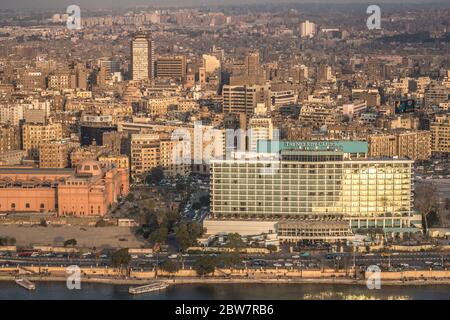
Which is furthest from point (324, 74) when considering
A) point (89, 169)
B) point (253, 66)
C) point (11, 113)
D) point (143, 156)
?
point (89, 169)

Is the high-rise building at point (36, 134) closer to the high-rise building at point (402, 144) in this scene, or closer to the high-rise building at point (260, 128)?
the high-rise building at point (260, 128)

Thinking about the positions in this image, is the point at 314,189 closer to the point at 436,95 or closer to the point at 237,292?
the point at 237,292

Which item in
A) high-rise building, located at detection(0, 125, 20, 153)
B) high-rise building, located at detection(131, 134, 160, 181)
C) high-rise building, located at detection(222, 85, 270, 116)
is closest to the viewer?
high-rise building, located at detection(131, 134, 160, 181)

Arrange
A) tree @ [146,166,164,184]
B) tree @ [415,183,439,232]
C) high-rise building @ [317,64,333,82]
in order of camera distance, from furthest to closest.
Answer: high-rise building @ [317,64,333,82]
tree @ [146,166,164,184]
tree @ [415,183,439,232]

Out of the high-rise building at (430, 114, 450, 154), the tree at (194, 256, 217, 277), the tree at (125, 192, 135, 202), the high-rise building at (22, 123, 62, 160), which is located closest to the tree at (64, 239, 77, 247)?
the tree at (194, 256, 217, 277)

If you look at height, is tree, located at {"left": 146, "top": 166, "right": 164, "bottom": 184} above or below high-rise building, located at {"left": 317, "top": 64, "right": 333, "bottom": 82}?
below

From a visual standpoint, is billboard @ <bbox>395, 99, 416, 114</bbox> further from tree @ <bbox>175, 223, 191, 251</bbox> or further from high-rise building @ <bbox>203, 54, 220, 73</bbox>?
tree @ <bbox>175, 223, 191, 251</bbox>

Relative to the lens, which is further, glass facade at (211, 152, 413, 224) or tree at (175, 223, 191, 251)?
glass facade at (211, 152, 413, 224)
